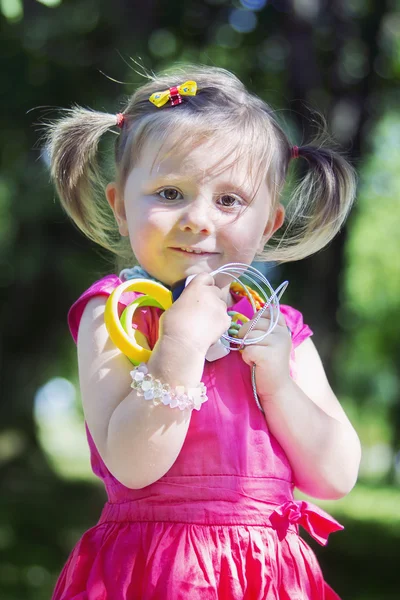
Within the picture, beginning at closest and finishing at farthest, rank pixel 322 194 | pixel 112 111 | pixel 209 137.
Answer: pixel 209 137, pixel 322 194, pixel 112 111

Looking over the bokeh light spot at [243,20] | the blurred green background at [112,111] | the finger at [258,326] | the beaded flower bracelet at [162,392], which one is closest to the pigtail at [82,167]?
the finger at [258,326]

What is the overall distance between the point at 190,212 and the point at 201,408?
47 cm

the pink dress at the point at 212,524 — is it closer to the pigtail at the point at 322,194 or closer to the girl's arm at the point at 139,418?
the girl's arm at the point at 139,418

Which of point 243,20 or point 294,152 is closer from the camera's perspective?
point 294,152

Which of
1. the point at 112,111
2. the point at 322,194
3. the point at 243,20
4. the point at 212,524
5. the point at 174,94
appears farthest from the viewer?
the point at 243,20

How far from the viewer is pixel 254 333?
6.49 ft

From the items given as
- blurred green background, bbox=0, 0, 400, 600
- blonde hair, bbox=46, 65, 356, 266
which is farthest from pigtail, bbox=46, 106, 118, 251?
blurred green background, bbox=0, 0, 400, 600

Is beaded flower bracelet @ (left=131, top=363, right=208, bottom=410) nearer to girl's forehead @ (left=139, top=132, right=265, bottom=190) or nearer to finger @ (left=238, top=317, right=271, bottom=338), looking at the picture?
finger @ (left=238, top=317, right=271, bottom=338)

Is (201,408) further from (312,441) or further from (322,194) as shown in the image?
(322,194)

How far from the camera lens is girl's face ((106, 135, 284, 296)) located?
1.94 meters

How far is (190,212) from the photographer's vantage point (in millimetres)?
1922

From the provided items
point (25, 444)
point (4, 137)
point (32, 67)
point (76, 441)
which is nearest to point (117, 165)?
point (32, 67)

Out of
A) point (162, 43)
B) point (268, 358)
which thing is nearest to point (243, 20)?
point (162, 43)

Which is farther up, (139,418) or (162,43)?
(162,43)
